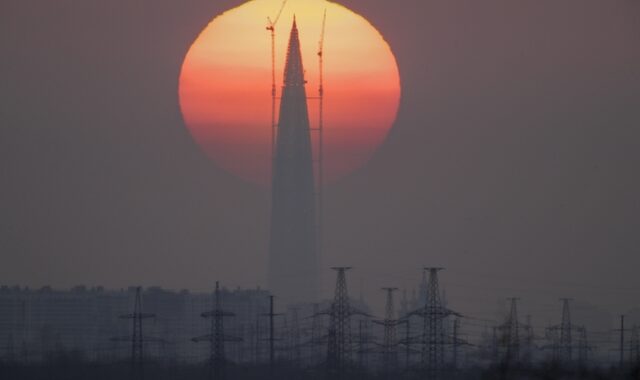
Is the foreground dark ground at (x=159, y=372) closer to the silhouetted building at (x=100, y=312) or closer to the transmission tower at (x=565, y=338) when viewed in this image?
the transmission tower at (x=565, y=338)

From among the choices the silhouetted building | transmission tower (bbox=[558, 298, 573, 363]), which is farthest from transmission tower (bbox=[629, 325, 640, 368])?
the silhouetted building

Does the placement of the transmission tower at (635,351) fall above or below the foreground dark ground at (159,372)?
above

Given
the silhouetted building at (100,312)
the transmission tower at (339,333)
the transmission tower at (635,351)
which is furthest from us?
the silhouetted building at (100,312)

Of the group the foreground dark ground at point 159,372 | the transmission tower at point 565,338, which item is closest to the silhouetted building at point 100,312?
the foreground dark ground at point 159,372

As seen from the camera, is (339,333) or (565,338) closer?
(339,333)

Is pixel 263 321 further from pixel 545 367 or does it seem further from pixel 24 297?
pixel 545 367

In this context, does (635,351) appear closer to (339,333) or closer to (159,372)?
(339,333)

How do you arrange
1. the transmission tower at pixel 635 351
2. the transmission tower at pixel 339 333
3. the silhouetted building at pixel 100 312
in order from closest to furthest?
the transmission tower at pixel 635 351 < the transmission tower at pixel 339 333 < the silhouetted building at pixel 100 312

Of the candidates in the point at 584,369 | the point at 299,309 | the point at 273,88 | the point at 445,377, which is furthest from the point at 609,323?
the point at 584,369

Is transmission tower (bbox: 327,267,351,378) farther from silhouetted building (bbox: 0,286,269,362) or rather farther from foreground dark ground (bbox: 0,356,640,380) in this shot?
silhouetted building (bbox: 0,286,269,362)

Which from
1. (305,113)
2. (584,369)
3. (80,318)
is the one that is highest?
(305,113)

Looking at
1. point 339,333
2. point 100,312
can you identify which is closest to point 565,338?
point 339,333
